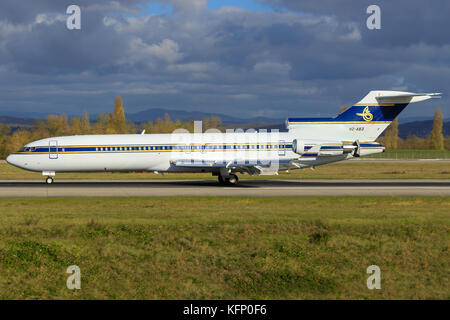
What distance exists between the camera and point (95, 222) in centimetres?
1947

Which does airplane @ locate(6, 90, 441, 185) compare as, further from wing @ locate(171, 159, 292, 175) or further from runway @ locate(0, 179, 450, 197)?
runway @ locate(0, 179, 450, 197)

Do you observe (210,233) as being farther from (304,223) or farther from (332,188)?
(332,188)

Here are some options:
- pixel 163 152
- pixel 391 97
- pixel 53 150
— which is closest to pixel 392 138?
pixel 391 97

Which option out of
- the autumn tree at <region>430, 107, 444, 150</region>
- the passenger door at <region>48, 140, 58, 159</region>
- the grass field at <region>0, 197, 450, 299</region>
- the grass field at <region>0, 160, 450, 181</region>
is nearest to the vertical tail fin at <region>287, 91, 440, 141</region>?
the grass field at <region>0, 160, 450, 181</region>

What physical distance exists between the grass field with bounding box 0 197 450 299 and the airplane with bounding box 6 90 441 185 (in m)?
12.8

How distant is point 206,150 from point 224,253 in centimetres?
1829

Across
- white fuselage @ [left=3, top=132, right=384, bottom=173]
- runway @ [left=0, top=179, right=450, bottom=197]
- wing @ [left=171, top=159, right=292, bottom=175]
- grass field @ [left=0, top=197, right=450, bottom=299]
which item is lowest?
grass field @ [left=0, top=197, right=450, bottom=299]

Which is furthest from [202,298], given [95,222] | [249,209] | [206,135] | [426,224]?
[206,135]

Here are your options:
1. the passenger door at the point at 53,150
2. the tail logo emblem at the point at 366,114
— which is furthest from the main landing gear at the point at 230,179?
the passenger door at the point at 53,150

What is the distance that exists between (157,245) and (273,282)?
4.67 m

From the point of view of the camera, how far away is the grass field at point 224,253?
15414 mm

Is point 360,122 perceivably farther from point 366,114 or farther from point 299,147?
point 299,147

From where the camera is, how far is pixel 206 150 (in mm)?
35375

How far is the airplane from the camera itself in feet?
115
